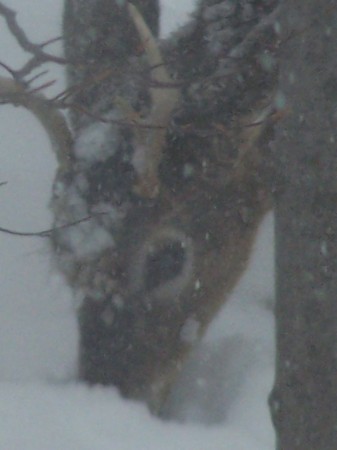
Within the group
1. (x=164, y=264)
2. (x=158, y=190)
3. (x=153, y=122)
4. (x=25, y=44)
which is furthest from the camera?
(x=164, y=264)

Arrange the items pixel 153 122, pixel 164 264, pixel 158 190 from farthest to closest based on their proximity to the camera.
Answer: pixel 164 264
pixel 158 190
pixel 153 122

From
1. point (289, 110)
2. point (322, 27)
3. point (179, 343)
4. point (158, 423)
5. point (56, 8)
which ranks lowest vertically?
point (158, 423)

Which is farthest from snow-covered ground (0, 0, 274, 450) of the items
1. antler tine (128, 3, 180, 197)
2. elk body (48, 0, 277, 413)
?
antler tine (128, 3, 180, 197)

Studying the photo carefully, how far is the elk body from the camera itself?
5.20 metres

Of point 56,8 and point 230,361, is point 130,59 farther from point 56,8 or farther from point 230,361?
point 56,8

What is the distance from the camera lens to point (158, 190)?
555 centimetres

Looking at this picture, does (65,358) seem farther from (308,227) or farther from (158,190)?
(308,227)

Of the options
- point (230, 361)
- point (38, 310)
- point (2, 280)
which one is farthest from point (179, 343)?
point (2, 280)

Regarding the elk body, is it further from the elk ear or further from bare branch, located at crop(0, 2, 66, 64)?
bare branch, located at crop(0, 2, 66, 64)

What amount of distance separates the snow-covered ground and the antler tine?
2.92 ft

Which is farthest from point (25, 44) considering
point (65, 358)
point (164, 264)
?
point (65, 358)

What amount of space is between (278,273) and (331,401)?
0.95 feet

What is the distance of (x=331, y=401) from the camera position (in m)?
1.91

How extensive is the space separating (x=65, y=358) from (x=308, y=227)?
5141 mm
